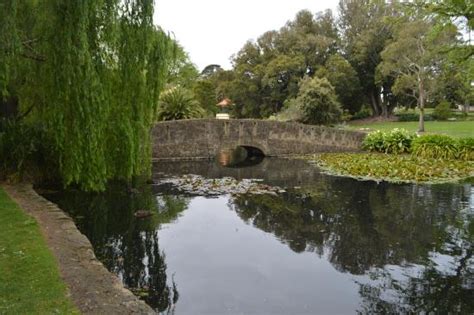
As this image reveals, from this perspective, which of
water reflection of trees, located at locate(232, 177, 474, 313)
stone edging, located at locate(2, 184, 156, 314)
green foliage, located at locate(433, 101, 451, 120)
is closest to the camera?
stone edging, located at locate(2, 184, 156, 314)

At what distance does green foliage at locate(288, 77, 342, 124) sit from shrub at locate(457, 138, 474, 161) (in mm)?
11899

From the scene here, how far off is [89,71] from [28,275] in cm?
304

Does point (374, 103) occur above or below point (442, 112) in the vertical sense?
above

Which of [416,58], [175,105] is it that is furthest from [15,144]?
[416,58]

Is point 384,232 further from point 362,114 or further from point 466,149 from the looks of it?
point 362,114

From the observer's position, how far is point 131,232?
9422 millimetres

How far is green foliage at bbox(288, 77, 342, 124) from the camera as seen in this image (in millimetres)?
30875

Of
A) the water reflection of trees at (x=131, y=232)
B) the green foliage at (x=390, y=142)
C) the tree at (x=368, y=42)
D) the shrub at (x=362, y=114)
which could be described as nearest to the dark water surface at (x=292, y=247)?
the water reflection of trees at (x=131, y=232)

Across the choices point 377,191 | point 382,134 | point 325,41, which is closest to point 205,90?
point 325,41

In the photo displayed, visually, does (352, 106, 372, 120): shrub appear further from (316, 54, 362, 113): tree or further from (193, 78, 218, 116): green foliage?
(193, 78, 218, 116): green foliage

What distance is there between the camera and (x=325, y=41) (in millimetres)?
41812

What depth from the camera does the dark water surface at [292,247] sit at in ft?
20.4

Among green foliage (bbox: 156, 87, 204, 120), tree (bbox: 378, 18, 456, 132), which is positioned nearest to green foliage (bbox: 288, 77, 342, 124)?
tree (bbox: 378, 18, 456, 132)

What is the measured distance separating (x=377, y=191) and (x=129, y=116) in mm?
8730
